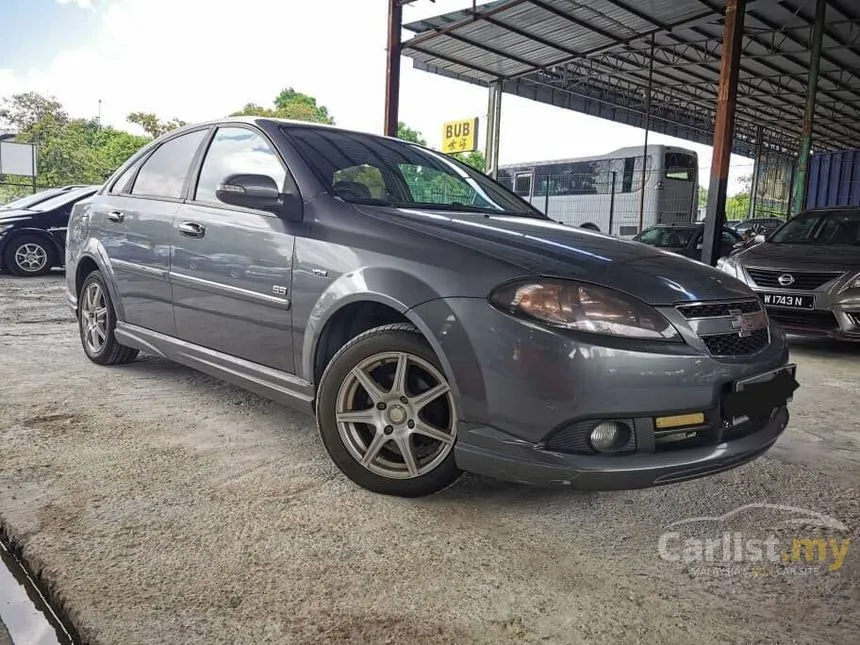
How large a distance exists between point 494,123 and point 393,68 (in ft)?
25.9

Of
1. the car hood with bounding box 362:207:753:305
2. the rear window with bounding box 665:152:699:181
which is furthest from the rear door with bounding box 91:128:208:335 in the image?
the rear window with bounding box 665:152:699:181

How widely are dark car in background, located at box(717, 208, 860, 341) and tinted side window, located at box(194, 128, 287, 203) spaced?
4.66 metres

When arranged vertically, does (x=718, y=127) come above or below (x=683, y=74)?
below

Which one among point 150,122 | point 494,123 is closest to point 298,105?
point 150,122

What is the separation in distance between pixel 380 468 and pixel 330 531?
0.32m

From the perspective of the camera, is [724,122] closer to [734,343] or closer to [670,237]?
[670,237]

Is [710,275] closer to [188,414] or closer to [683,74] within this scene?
[188,414]

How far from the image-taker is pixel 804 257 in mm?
5902

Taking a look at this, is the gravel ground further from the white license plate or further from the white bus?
the white bus

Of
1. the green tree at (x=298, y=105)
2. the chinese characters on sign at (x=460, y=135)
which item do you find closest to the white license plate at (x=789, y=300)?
the chinese characters on sign at (x=460, y=135)

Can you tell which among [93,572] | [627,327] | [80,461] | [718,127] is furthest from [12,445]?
[718,127]

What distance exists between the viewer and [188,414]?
10.9ft

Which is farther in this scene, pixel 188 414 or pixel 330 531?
pixel 188 414

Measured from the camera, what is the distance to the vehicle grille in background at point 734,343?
2146mm
